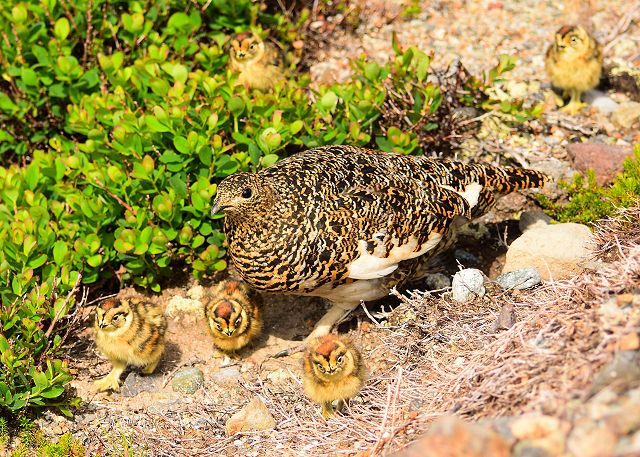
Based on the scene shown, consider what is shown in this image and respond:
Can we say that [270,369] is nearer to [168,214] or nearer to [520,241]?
[168,214]

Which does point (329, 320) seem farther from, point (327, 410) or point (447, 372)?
point (447, 372)

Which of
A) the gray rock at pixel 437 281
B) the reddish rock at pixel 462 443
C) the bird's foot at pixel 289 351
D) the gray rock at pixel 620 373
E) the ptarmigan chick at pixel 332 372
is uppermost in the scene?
the gray rock at pixel 620 373

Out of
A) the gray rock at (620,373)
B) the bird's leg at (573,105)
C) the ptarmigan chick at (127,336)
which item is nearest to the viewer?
the gray rock at (620,373)

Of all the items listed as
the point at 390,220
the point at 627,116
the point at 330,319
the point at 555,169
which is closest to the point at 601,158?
the point at 555,169

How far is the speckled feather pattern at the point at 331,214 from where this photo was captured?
5.03 m

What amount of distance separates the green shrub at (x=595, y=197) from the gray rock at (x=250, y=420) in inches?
107

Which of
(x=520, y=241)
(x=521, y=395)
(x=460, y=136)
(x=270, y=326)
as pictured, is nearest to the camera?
(x=521, y=395)

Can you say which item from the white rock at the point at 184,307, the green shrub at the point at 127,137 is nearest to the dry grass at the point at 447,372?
the white rock at the point at 184,307

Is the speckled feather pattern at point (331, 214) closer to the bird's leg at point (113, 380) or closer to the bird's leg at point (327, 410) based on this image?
the bird's leg at point (327, 410)

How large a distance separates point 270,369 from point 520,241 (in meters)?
1.97

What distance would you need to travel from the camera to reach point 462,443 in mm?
3041

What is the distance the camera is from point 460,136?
21.8 ft

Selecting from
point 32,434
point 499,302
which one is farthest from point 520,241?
point 32,434

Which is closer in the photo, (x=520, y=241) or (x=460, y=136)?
(x=520, y=241)
